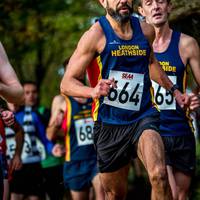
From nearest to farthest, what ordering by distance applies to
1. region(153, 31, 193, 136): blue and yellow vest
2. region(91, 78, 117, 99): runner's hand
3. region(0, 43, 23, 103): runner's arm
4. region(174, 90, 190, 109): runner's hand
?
1. region(0, 43, 23, 103): runner's arm
2. region(91, 78, 117, 99): runner's hand
3. region(174, 90, 190, 109): runner's hand
4. region(153, 31, 193, 136): blue and yellow vest

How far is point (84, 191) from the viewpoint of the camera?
12.4 meters

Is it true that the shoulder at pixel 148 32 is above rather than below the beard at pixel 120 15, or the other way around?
below

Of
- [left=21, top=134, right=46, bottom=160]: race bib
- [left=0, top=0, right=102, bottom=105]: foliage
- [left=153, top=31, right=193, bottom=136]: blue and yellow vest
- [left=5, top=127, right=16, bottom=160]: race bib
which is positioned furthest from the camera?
[left=0, top=0, right=102, bottom=105]: foliage

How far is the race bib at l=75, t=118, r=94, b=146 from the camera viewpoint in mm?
12125

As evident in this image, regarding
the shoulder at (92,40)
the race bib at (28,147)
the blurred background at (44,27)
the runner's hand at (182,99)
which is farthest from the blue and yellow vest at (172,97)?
the blurred background at (44,27)

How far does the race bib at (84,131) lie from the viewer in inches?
477

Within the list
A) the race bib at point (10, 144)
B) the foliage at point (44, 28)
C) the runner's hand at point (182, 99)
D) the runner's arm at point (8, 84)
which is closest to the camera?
the runner's arm at point (8, 84)

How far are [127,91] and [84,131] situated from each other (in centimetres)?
450

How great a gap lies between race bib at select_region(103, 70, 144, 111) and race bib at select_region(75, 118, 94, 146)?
4391 mm

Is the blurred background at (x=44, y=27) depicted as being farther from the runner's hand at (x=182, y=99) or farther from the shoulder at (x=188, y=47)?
the runner's hand at (x=182, y=99)

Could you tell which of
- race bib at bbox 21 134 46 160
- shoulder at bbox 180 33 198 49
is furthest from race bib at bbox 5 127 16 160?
shoulder at bbox 180 33 198 49

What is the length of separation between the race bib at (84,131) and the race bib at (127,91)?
439 cm

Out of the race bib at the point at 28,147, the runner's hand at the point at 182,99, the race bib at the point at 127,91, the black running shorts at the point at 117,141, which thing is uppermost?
the race bib at the point at 127,91

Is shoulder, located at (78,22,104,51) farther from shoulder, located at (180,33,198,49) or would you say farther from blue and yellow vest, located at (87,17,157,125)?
shoulder, located at (180,33,198,49)
